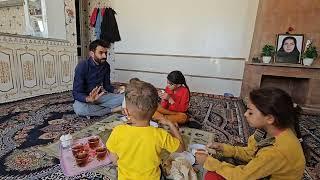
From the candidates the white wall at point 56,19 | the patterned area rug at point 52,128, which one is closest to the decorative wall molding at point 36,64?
the white wall at point 56,19

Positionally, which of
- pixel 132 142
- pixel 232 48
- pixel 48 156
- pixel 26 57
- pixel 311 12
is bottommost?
pixel 48 156

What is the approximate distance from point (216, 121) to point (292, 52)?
1.71 m

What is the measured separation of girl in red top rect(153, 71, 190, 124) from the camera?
1.99 meters

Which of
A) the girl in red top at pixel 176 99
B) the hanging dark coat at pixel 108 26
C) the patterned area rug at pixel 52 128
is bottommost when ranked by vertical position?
the patterned area rug at pixel 52 128

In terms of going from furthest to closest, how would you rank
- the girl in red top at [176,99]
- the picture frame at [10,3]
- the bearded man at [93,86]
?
the picture frame at [10,3]
the bearded man at [93,86]
the girl in red top at [176,99]

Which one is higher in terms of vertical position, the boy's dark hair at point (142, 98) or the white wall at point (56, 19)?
the white wall at point (56, 19)

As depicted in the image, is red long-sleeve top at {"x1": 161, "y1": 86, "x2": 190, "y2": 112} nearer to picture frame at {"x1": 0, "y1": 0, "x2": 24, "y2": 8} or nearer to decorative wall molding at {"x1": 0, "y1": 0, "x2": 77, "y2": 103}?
decorative wall molding at {"x1": 0, "y1": 0, "x2": 77, "y2": 103}

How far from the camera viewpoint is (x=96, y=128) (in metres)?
1.92

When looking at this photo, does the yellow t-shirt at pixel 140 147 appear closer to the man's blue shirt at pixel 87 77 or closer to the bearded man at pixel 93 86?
the bearded man at pixel 93 86

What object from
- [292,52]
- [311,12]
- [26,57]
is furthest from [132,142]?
[311,12]

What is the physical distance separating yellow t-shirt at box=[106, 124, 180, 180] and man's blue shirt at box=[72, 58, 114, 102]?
1.39 metres

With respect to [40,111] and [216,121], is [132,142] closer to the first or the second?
[216,121]

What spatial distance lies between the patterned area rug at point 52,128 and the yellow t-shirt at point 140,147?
44 centimetres

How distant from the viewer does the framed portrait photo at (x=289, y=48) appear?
292 centimetres
